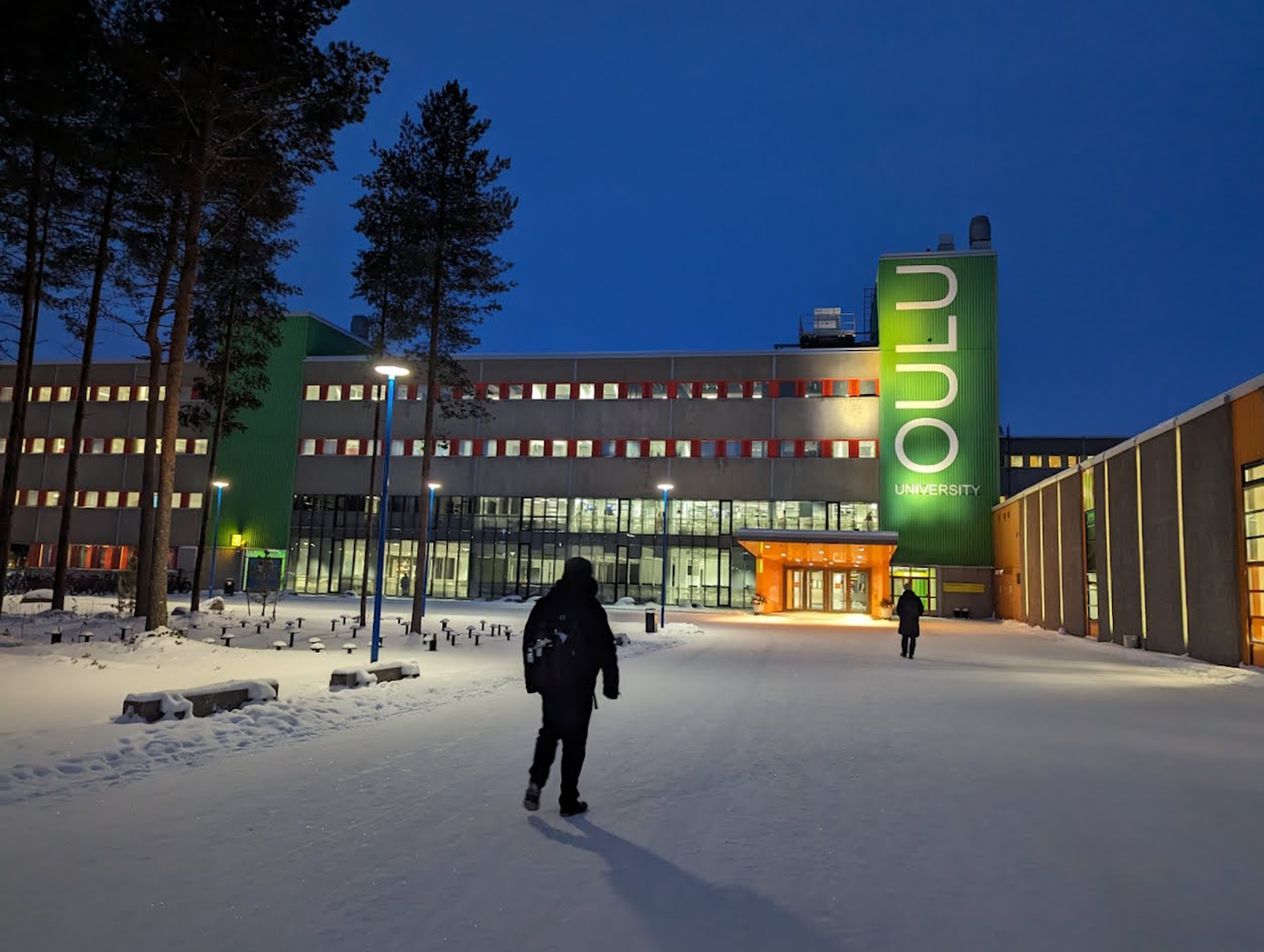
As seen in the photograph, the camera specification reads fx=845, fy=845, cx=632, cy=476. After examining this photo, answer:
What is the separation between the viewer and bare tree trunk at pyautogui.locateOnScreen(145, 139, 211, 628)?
1692cm

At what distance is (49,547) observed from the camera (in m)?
56.2

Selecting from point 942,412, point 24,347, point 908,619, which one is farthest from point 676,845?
point 942,412

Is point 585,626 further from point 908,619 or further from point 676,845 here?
point 908,619

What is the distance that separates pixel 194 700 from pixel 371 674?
3536 mm

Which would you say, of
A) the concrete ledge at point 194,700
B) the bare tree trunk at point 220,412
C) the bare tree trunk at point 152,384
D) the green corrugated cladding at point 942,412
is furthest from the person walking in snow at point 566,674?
the green corrugated cladding at point 942,412

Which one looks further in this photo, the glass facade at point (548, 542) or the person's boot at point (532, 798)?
the glass facade at point (548, 542)

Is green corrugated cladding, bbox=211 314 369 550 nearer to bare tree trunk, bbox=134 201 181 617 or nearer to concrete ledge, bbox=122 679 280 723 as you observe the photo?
bare tree trunk, bbox=134 201 181 617

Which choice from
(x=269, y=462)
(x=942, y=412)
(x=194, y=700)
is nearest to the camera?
(x=194, y=700)

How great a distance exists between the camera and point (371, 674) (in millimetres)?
12594

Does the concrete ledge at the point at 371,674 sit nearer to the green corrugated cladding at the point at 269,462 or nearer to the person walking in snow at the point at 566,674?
the person walking in snow at the point at 566,674

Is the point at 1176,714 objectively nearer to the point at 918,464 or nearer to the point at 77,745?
the point at 77,745

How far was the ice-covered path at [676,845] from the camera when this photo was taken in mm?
3906

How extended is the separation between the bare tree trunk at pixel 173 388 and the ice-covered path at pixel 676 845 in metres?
10.5

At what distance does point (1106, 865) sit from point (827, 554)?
39213 mm
